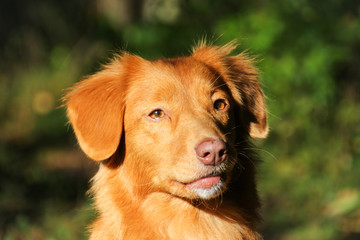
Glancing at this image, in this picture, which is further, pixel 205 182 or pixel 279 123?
pixel 279 123

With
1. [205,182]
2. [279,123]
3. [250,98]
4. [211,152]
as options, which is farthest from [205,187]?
[279,123]

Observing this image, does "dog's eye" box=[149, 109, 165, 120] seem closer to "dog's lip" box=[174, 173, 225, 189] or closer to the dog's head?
the dog's head

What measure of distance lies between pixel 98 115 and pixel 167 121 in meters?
0.58

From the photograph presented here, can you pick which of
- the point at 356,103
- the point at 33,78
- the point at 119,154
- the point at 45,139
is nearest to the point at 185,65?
the point at 119,154

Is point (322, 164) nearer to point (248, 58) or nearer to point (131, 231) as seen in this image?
point (248, 58)

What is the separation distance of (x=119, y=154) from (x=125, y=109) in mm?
386

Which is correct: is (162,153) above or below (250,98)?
below

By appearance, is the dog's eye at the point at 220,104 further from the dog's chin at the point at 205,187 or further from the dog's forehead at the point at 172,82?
the dog's chin at the point at 205,187

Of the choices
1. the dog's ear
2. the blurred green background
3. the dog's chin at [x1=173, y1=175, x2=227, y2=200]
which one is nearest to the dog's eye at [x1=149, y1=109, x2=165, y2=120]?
the dog's chin at [x1=173, y1=175, x2=227, y2=200]

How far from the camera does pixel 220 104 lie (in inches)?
175

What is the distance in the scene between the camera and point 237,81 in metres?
4.84

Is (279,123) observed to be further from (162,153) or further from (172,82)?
(162,153)

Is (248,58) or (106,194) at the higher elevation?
(248,58)

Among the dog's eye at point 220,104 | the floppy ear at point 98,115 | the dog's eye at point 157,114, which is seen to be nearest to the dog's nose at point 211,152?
the dog's eye at point 157,114
